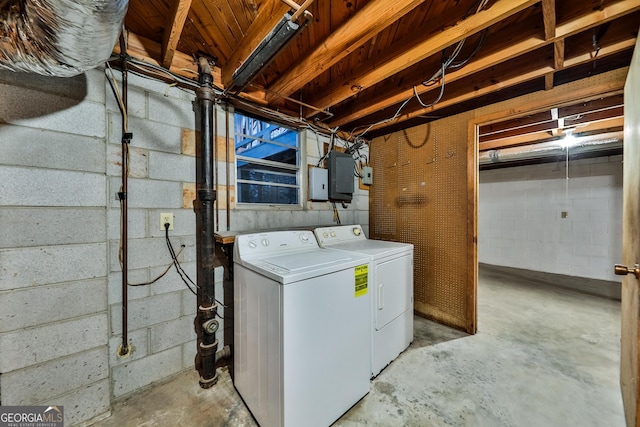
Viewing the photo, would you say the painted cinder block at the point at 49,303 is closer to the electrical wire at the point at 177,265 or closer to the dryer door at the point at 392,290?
the electrical wire at the point at 177,265

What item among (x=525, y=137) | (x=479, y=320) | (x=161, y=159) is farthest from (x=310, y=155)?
(x=525, y=137)

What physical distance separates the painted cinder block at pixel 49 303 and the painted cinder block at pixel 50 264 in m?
0.04

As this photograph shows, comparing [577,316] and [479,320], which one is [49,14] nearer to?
[479,320]

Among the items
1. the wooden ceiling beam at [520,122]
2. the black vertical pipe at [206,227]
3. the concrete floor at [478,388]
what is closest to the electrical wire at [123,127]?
the black vertical pipe at [206,227]

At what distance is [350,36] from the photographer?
1292 millimetres

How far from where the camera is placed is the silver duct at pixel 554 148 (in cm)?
293

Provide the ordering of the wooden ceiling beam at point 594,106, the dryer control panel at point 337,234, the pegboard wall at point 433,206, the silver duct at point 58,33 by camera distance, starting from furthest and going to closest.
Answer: the pegboard wall at point 433,206 → the wooden ceiling beam at point 594,106 → the dryer control panel at point 337,234 → the silver duct at point 58,33

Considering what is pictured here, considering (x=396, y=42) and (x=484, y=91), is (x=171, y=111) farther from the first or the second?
→ (x=484, y=91)

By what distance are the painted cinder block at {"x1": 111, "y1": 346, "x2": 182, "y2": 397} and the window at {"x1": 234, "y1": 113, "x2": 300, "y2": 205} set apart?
4.09 ft

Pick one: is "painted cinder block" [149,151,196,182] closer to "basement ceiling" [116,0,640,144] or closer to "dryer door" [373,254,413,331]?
"basement ceiling" [116,0,640,144]

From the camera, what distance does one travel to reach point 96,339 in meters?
1.29

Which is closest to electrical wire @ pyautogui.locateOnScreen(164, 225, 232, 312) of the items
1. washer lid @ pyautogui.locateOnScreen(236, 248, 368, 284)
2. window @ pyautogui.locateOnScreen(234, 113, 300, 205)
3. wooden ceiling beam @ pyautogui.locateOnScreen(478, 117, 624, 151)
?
washer lid @ pyautogui.locateOnScreen(236, 248, 368, 284)

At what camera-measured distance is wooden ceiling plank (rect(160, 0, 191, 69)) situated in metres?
1.12

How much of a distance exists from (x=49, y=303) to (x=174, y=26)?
62.1 inches
